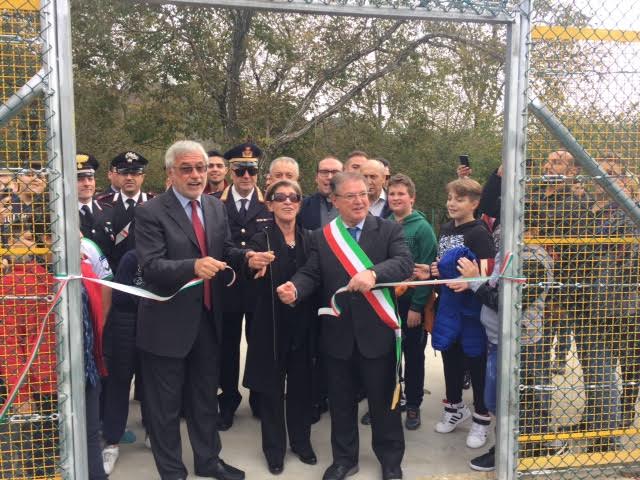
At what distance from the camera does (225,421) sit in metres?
4.87

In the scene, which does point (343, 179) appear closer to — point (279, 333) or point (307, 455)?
point (279, 333)

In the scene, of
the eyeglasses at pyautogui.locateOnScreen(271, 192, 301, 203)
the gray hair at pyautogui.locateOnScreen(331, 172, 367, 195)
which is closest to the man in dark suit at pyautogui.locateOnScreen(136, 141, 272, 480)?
the eyeglasses at pyautogui.locateOnScreen(271, 192, 301, 203)

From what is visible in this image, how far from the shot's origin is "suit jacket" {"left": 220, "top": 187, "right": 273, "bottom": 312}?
4715 mm

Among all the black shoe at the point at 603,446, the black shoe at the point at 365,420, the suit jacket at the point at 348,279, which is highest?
the suit jacket at the point at 348,279

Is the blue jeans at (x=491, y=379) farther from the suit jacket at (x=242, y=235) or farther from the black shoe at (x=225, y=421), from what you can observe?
the black shoe at (x=225, y=421)

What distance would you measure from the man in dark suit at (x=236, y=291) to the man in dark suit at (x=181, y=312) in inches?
32.0

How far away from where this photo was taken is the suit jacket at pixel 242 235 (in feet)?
15.5

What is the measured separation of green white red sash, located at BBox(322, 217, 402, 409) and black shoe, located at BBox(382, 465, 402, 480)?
404 mm

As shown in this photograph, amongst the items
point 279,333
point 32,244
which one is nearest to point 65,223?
point 32,244

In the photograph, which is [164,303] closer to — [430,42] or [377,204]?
[377,204]

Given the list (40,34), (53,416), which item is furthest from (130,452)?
(40,34)

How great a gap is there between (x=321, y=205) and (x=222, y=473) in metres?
2.13

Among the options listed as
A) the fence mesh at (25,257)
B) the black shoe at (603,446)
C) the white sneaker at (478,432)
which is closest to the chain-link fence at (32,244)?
the fence mesh at (25,257)

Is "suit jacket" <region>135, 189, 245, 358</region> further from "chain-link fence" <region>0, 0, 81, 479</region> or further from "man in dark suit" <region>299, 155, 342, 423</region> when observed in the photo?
"man in dark suit" <region>299, 155, 342, 423</region>
